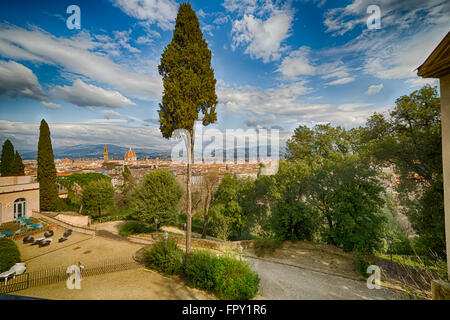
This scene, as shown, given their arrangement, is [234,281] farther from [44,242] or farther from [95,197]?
[95,197]

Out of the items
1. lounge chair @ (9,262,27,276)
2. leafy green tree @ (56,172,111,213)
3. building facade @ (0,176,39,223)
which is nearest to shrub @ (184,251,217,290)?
lounge chair @ (9,262,27,276)

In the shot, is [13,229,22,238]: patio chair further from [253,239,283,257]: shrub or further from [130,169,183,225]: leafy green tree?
[253,239,283,257]: shrub

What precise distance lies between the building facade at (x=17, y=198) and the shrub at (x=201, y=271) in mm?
13859

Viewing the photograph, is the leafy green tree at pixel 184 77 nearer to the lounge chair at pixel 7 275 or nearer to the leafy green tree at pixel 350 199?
the lounge chair at pixel 7 275

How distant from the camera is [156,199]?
13.0m

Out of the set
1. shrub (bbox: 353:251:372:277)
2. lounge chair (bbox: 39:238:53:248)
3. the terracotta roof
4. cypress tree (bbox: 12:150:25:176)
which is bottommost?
shrub (bbox: 353:251:372:277)

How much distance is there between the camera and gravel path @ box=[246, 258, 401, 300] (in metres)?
6.39

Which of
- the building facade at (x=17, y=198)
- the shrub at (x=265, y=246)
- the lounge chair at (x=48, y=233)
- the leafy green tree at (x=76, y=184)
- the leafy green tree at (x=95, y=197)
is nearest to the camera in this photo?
the lounge chair at (x=48, y=233)

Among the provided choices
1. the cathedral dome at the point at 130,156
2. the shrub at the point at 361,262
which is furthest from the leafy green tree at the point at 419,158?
the cathedral dome at the point at 130,156

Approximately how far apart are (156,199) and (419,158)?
1488cm

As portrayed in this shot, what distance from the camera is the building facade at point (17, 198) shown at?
11219mm

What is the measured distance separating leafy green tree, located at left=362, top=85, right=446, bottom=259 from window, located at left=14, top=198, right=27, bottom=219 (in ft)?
75.7

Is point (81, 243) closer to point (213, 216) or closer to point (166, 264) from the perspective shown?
point (166, 264)
